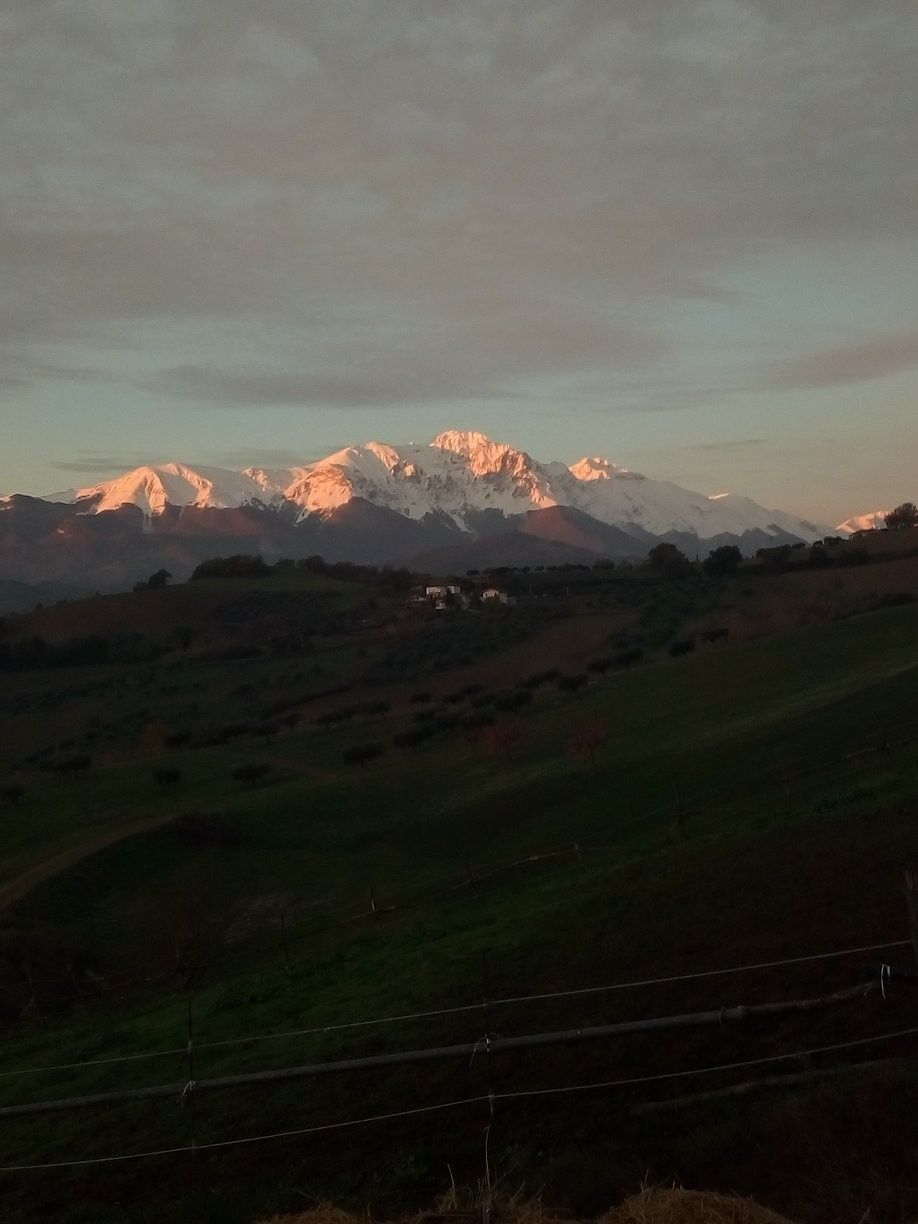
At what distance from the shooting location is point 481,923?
71.6 feet

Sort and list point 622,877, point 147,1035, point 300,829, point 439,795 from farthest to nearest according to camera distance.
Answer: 1. point 439,795
2. point 300,829
3. point 622,877
4. point 147,1035

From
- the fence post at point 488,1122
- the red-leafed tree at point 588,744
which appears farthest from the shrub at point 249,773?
the fence post at point 488,1122

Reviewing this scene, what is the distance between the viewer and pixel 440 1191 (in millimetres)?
9531

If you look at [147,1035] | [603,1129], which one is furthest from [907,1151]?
[147,1035]

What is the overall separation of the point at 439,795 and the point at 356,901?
1442 cm

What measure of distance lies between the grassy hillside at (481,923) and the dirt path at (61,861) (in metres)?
0.20

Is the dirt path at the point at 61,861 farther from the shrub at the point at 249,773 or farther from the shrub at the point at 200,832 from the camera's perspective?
the shrub at the point at 249,773

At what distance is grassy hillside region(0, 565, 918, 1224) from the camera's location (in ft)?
33.3

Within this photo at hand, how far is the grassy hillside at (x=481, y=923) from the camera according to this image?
10.2 meters

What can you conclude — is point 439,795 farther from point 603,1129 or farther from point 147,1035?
point 603,1129

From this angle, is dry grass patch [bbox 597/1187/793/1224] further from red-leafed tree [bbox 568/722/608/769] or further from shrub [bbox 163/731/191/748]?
shrub [bbox 163/731/191/748]

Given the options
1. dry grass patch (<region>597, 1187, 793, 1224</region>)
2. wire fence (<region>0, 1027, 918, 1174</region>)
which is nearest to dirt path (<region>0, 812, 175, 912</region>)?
wire fence (<region>0, 1027, 918, 1174</region>)

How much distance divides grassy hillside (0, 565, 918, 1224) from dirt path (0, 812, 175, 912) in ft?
0.64

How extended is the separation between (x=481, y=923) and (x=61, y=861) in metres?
20.7
